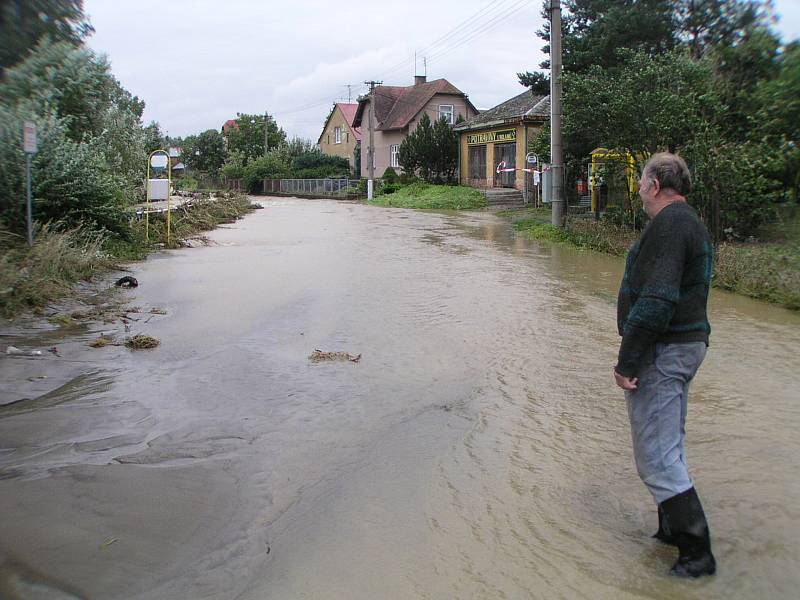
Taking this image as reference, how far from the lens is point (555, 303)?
1123 cm

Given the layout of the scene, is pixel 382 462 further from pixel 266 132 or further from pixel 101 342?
pixel 266 132

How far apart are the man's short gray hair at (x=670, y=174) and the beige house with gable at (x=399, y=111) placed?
47.4m

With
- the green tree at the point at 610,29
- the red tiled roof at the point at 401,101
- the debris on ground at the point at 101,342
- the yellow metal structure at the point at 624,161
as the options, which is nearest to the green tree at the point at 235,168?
the red tiled roof at the point at 401,101

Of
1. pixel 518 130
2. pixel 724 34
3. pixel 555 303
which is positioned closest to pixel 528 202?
pixel 518 130

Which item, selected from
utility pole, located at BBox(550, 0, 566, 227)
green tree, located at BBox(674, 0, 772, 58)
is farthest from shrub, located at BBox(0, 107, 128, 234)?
green tree, located at BBox(674, 0, 772, 58)

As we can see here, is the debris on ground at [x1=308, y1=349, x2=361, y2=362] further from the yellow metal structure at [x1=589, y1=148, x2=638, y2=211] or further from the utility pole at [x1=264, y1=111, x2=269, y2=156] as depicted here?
the utility pole at [x1=264, y1=111, x2=269, y2=156]

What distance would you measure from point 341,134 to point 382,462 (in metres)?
66.3

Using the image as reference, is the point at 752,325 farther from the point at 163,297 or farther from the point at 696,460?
the point at 163,297

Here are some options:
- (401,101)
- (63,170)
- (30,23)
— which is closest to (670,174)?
(30,23)

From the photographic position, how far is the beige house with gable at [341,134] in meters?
65.2

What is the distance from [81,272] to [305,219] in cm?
1816

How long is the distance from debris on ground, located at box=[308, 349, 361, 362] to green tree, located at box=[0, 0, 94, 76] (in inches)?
191

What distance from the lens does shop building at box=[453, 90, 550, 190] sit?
36.9 meters

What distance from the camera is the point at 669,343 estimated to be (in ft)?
12.0
